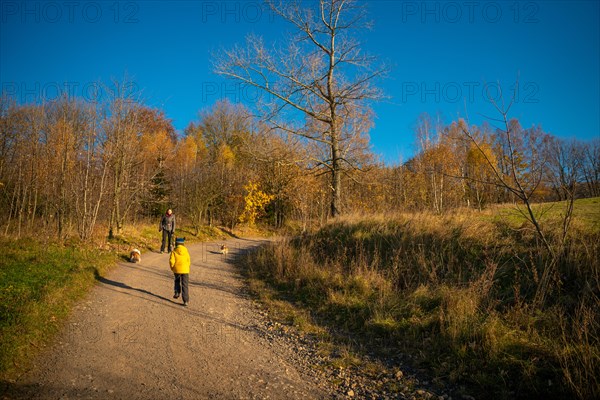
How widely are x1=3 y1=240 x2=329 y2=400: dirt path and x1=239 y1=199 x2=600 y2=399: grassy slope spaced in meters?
1.50

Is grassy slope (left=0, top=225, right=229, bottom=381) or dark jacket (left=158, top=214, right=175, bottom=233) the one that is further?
dark jacket (left=158, top=214, right=175, bottom=233)

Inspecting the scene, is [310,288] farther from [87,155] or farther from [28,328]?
[87,155]

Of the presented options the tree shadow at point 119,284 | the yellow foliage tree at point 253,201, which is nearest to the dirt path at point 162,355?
the tree shadow at point 119,284

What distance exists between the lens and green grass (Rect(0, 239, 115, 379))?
4.57 m

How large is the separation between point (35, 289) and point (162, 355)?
4.43 metres

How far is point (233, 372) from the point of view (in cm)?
431

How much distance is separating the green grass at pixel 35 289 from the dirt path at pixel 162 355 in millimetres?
291

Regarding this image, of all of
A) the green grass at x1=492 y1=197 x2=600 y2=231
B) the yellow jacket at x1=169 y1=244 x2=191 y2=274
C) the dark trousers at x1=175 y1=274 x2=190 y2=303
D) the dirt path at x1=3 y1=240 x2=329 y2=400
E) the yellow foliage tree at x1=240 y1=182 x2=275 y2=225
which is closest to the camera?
the dirt path at x1=3 y1=240 x2=329 y2=400

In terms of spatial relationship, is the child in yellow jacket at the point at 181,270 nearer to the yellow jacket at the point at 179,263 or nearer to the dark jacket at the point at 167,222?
the yellow jacket at the point at 179,263

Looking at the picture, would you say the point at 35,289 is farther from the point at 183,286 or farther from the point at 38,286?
the point at 183,286

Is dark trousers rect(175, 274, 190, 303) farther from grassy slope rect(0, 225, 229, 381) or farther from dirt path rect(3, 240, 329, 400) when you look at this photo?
grassy slope rect(0, 225, 229, 381)

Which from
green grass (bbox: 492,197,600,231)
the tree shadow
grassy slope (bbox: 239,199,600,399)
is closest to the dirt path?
the tree shadow

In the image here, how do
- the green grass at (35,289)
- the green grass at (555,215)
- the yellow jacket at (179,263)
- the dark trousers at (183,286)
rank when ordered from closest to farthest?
the green grass at (35,289) → the green grass at (555,215) → the dark trousers at (183,286) → the yellow jacket at (179,263)

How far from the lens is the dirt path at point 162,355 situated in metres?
3.81
